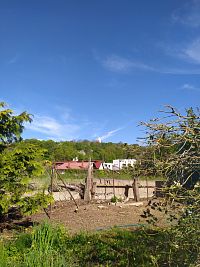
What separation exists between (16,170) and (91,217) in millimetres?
3029

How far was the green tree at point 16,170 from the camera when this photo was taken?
821cm

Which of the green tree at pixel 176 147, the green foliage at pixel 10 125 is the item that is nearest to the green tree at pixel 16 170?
the green foliage at pixel 10 125

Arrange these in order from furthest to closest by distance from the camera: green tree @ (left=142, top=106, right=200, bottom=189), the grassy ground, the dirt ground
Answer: the dirt ground
the grassy ground
green tree @ (left=142, top=106, right=200, bottom=189)

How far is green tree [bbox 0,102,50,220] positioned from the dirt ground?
0.91 meters

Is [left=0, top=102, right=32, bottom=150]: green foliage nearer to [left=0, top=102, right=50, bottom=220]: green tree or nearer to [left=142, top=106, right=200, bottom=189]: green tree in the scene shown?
[left=0, top=102, right=50, bottom=220]: green tree

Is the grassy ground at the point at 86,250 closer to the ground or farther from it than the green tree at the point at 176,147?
closer to the ground

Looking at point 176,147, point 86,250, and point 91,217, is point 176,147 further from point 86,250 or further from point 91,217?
point 91,217

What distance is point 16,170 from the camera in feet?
27.3

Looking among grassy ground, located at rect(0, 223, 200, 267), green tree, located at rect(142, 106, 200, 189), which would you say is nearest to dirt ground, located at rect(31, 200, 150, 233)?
grassy ground, located at rect(0, 223, 200, 267)

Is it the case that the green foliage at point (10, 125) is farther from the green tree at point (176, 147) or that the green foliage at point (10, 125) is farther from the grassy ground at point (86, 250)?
the green tree at point (176, 147)

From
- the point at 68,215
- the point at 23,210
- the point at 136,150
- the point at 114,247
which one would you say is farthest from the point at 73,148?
the point at 136,150

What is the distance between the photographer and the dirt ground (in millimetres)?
9227

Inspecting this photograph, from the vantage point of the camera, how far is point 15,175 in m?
8.35

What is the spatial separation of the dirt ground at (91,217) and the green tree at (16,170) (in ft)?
Result: 2.98
